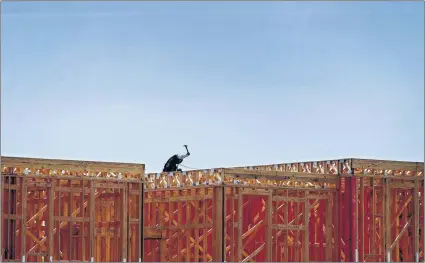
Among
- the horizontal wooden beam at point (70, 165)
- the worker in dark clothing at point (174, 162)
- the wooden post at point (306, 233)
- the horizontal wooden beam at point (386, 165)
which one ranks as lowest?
the wooden post at point (306, 233)

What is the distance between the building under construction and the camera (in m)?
48.0

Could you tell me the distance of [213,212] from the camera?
50531 mm

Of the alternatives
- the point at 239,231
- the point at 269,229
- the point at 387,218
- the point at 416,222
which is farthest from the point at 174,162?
the point at 416,222

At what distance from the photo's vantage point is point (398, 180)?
5347 centimetres

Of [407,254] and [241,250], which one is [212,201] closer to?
[241,250]

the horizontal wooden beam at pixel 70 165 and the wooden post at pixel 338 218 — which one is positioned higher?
the horizontal wooden beam at pixel 70 165

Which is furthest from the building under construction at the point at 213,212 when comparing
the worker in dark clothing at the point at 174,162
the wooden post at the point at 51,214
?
the worker in dark clothing at the point at 174,162

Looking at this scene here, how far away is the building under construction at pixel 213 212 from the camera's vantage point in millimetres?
48031

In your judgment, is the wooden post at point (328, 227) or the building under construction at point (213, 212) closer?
the building under construction at point (213, 212)

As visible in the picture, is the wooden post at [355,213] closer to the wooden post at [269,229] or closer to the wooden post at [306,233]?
the wooden post at [306,233]

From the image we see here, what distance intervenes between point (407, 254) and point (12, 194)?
18691 millimetres

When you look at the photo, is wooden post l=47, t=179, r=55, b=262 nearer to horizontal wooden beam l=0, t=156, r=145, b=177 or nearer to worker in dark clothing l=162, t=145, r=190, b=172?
horizontal wooden beam l=0, t=156, r=145, b=177

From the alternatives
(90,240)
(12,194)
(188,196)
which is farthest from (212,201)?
(12,194)

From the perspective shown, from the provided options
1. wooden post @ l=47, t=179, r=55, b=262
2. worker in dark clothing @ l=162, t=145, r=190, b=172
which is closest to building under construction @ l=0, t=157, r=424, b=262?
wooden post @ l=47, t=179, r=55, b=262
